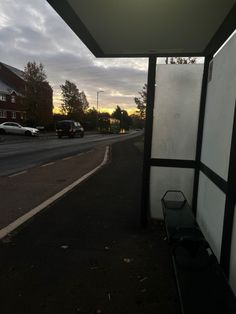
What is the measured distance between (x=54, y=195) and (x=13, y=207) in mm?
1190

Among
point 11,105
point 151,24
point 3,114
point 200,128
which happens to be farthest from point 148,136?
point 11,105

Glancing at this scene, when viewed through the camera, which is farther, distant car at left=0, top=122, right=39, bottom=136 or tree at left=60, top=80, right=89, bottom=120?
tree at left=60, top=80, right=89, bottom=120

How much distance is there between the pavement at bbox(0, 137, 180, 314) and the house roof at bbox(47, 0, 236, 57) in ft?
9.50

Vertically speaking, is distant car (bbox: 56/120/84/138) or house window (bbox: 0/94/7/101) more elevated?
house window (bbox: 0/94/7/101)

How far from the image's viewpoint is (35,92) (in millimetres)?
44688

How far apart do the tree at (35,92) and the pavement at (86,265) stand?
137ft

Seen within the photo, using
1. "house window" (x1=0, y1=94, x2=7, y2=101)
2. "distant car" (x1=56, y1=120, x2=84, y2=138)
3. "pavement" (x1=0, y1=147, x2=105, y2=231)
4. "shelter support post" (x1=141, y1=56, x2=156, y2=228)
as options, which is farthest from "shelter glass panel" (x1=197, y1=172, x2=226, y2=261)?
"house window" (x1=0, y1=94, x2=7, y2=101)

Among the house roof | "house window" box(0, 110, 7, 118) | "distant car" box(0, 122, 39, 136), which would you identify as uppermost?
the house roof

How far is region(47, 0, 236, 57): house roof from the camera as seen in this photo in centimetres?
304

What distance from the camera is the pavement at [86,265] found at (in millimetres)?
2811

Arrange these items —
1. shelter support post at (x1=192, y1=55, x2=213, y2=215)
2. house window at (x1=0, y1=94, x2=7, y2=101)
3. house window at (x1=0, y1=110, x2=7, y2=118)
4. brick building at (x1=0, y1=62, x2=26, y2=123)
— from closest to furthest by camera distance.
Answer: shelter support post at (x1=192, y1=55, x2=213, y2=215)
brick building at (x1=0, y1=62, x2=26, y2=123)
house window at (x1=0, y1=94, x2=7, y2=101)
house window at (x1=0, y1=110, x2=7, y2=118)

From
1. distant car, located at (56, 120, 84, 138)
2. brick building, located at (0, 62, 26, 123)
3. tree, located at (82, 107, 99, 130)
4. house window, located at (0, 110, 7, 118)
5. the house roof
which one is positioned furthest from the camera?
tree, located at (82, 107, 99, 130)

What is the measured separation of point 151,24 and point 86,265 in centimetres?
307

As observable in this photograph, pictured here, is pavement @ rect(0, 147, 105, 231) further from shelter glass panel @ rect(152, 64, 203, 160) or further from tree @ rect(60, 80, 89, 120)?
tree @ rect(60, 80, 89, 120)
